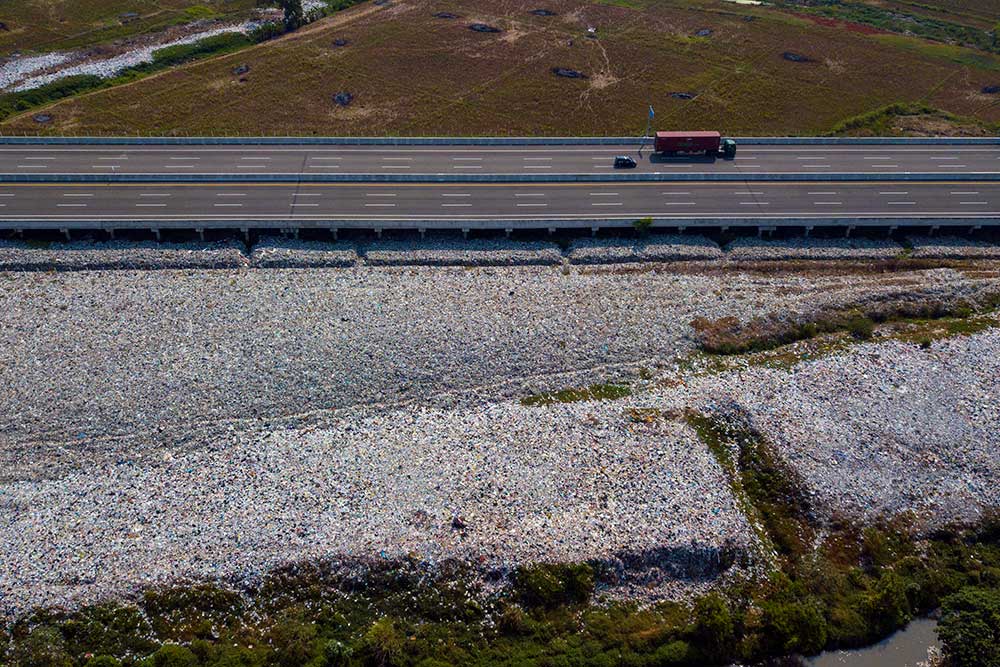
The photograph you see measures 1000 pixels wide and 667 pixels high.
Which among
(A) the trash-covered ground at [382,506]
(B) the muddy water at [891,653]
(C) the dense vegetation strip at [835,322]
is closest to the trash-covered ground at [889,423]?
(C) the dense vegetation strip at [835,322]

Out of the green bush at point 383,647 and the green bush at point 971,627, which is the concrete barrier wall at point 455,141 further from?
the green bush at point 383,647

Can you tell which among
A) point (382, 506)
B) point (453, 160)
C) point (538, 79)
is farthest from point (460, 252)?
point (538, 79)

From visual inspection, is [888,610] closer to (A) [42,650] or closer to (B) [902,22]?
(A) [42,650]

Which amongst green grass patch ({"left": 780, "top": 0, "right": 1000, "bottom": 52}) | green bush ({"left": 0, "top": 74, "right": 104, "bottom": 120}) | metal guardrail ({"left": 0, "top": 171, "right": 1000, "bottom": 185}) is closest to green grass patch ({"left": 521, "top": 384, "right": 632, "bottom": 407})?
metal guardrail ({"left": 0, "top": 171, "right": 1000, "bottom": 185})

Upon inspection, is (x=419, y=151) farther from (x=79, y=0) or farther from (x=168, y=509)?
(x=79, y=0)

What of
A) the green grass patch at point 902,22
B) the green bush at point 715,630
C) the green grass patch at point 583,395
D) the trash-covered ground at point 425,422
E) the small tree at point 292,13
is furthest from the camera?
the green grass patch at point 902,22

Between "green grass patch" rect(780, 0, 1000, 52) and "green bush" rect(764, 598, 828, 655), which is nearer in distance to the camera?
"green bush" rect(764, 598, 828, 655)

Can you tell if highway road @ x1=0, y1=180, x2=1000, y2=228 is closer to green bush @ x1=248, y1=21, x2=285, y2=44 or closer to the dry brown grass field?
the dry brown grass field
